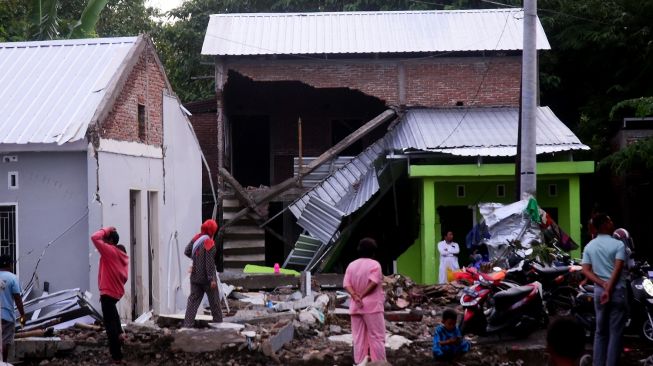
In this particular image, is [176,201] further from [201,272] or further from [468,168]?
[468,168]

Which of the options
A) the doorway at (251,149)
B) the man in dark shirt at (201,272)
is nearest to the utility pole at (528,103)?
the man in dark shirt at (201,272)

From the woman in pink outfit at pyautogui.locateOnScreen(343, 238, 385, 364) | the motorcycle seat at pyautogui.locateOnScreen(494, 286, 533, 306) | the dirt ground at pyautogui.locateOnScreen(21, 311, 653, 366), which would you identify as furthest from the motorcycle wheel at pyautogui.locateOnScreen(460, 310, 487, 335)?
the woman in pink outfit at pyautogui.locateOnScreen(343, 238, 385, 364)

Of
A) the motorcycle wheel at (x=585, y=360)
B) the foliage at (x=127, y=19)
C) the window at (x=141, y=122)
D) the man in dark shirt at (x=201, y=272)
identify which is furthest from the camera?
the foliage at (x=127, y=19)

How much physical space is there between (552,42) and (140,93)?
56.0 feet

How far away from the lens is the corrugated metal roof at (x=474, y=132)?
77.7 ft

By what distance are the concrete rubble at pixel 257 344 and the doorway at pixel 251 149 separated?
15.2m

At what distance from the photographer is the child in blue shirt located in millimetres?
12117

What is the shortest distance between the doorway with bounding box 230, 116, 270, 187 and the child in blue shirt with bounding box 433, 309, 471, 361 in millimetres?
19152

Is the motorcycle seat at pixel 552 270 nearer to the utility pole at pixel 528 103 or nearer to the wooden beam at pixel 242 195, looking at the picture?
the utility pole at pixel 528 103

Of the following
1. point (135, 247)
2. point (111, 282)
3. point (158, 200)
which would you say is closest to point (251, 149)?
point (158, 200)

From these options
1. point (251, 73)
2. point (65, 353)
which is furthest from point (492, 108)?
point (65, 353)

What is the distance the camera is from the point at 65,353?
13.3m

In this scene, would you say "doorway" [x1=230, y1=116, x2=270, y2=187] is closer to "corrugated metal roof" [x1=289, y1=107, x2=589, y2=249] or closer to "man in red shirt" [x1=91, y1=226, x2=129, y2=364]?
"corrugated metal roof" [x1=289, y1=107, x2=589, y2=249]

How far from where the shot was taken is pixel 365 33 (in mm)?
27234
